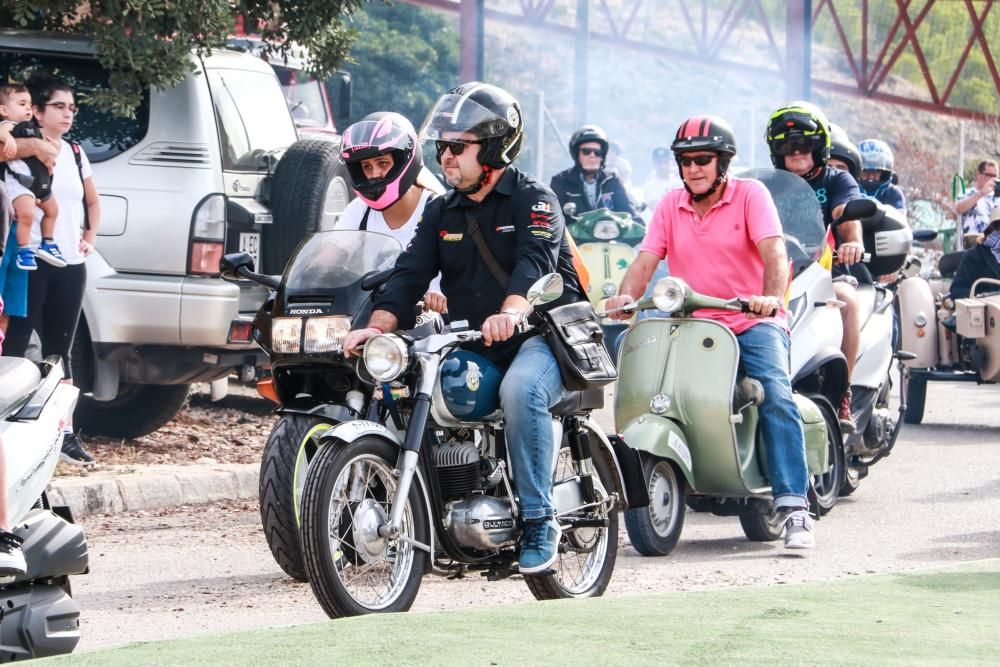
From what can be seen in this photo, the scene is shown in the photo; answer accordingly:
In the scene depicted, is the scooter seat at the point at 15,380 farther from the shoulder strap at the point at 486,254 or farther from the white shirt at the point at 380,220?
the white shirt at the point at 380,220

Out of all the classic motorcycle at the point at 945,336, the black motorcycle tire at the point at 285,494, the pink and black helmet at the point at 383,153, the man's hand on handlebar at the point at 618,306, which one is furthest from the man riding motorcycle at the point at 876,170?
the black motorcycle tire at the point at 285,494

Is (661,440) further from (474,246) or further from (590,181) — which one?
(590,181)

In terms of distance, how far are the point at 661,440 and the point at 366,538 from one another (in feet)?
7.37

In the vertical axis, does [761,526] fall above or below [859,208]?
below

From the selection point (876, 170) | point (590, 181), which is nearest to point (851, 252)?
point (876, 170)

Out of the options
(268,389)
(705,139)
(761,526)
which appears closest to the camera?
(268,389)

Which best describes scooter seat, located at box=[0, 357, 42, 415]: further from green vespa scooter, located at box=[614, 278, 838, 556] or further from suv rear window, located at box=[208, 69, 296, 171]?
suv rear window, located at box=[208, 69, 296, 171]

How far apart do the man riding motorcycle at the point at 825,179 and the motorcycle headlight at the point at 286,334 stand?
3.48m

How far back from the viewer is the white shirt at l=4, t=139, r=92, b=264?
9586 millimetres

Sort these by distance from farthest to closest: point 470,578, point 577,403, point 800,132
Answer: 1. point 800,132
2. point 470,578
3. point 577,403

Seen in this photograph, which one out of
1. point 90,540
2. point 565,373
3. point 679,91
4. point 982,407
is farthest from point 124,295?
point 679,91

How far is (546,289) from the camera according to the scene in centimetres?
600

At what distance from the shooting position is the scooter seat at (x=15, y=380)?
5.25 m

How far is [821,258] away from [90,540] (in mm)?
3635
